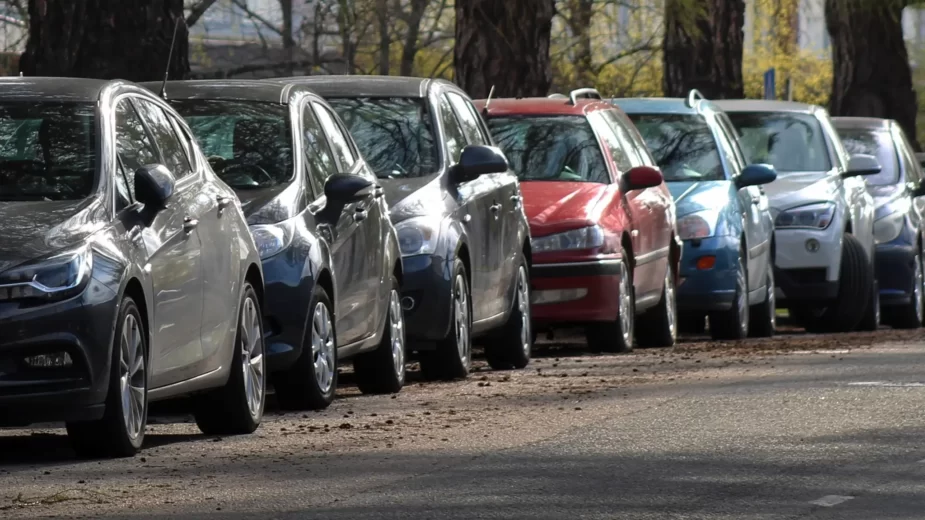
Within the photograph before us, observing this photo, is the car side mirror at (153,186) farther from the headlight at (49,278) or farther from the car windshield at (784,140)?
the car windshield at (784,140)

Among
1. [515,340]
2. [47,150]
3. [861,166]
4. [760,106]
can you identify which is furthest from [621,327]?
[47,150]

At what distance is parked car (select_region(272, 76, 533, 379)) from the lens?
1248 centimetres

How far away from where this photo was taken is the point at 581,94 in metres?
17.3

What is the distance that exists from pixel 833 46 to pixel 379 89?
807 inches

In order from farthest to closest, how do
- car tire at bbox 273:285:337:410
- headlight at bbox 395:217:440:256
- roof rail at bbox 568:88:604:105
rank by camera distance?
roof rail at bbox 568:88:604:105 < headlight at bbox 395:217:440:256 < car tire at bbox 273:285:337:410

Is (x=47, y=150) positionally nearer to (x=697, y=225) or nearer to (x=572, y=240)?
(x=572, y=240)

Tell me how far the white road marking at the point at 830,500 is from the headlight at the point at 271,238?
3.70 metres

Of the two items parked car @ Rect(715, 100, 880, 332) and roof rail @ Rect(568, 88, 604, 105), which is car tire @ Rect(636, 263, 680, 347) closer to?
roof rail @ Rect(568, 88, 604, 105)

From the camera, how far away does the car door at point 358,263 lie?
11320mm

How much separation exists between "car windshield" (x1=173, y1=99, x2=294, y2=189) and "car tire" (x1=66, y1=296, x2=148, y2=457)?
2425 millimetres

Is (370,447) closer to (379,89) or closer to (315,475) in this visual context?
(315,475)

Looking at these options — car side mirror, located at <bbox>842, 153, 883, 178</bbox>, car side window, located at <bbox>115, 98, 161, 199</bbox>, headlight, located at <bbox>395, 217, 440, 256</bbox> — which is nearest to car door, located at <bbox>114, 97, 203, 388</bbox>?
car side window, located at <bbox>115, 98, 161, 199</bbox>

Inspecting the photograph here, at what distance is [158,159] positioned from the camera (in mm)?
9570

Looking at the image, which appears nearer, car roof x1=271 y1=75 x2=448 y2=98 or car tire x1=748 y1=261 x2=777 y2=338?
car roof x1=271 y1=75 x2=448 y2=98
